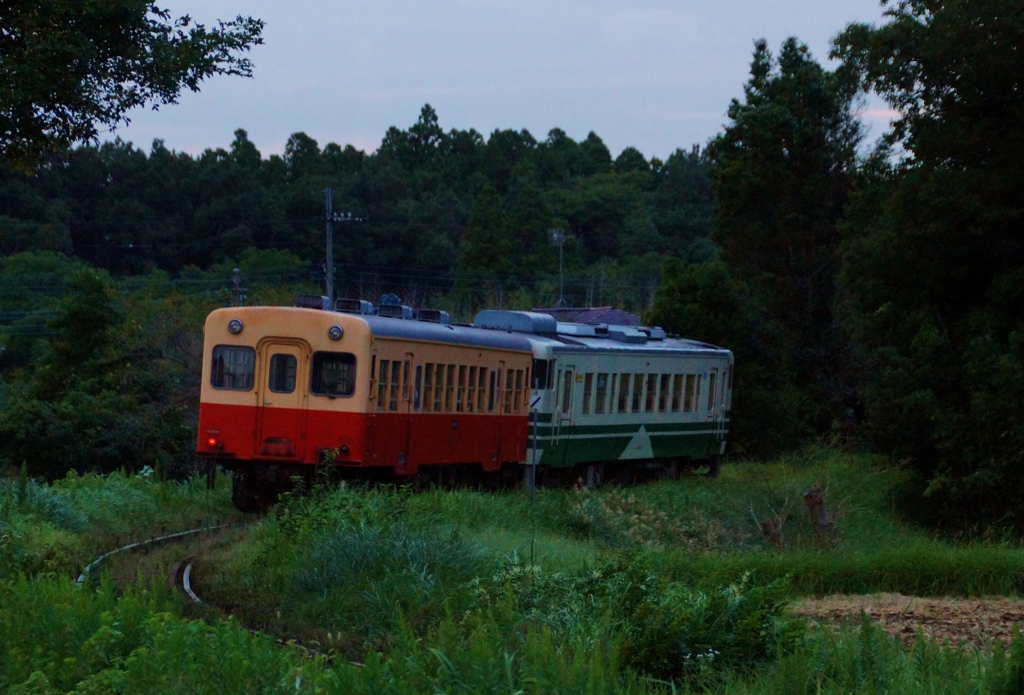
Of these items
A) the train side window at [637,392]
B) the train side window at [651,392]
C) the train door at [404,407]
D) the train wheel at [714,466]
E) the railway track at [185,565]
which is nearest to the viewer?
the railway track at [185,565]

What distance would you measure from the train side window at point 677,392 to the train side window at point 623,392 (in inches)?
84.4

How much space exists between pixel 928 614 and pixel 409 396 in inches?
338

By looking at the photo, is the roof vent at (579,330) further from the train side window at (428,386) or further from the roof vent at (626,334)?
the train side window at (428,386)

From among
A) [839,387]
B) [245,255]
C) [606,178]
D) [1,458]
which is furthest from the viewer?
[606,178]

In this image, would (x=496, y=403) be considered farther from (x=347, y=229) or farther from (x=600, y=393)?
(x=347, y=229)

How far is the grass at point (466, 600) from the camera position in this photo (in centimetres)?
729

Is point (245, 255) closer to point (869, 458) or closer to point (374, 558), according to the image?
point (869, 458)

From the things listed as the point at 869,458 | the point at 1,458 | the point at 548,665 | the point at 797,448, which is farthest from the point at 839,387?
the point at 548,665

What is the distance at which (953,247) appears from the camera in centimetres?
2494

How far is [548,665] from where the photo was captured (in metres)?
7.30

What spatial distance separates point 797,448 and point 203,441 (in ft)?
69.2

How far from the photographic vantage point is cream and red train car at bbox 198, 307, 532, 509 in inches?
661

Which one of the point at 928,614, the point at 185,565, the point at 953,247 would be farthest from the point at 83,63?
the point at 953,247

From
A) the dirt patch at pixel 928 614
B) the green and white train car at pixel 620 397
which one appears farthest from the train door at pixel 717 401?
the dirt patch at pixel 928 614
